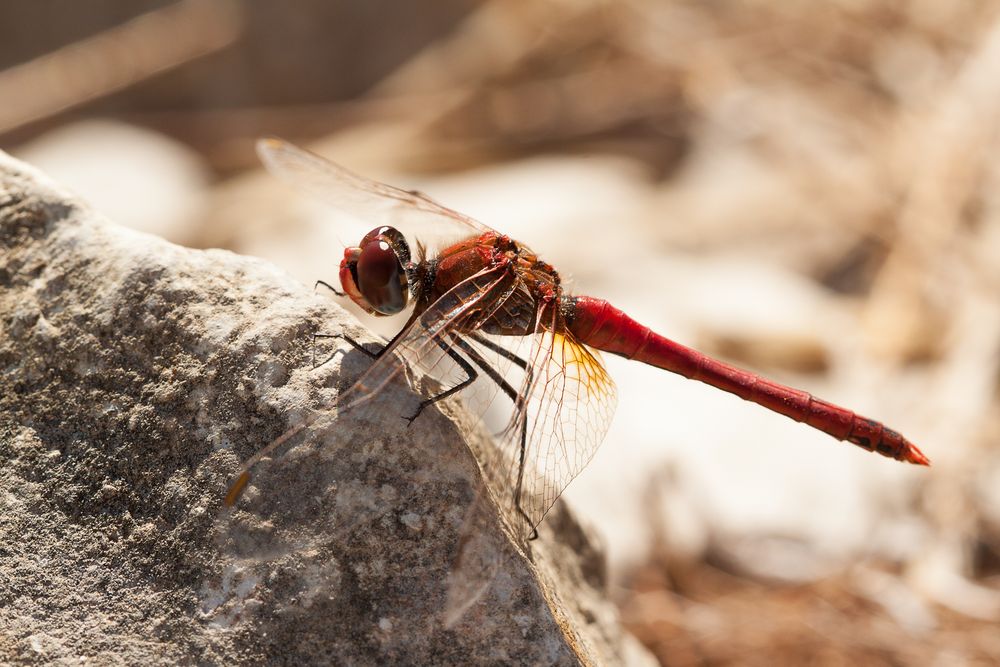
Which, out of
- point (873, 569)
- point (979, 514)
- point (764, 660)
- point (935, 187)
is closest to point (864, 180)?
point (935, 187)

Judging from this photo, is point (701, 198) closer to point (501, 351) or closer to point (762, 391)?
point (762, 391)

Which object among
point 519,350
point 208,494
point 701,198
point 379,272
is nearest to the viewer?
point 208,494

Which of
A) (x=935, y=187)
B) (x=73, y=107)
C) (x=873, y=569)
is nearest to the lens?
(x=873, y=569)

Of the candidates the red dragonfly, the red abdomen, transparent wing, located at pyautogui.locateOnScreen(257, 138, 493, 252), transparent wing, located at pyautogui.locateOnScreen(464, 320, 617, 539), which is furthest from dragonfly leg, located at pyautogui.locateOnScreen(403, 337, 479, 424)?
transparent wing, located at pyautogui.locateOnScreen(257, 138, 493, 252)

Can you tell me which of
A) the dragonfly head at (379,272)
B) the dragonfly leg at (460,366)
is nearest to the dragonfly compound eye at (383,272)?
the dragonfly head at (379,272)

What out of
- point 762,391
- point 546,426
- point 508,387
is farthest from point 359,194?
point 762,391

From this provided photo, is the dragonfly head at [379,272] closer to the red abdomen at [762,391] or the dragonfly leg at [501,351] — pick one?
the dragonfly leg at [501,351]

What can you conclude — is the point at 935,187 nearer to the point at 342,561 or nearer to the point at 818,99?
the point at 818,99

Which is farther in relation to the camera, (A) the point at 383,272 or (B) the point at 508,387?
(B) the point at 508,387
